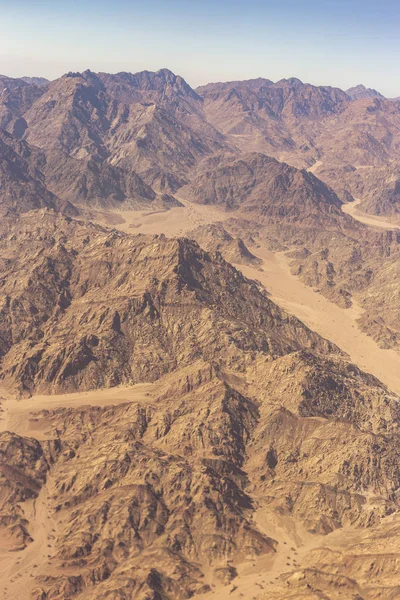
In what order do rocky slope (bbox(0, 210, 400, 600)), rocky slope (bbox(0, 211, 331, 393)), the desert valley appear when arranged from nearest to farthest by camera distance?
the desert valley, rocky slope (bbox(0, 210, 400, 600)), rocky slope (bbox(0, 211, 331, 393))

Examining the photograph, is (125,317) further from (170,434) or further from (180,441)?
(180,441)

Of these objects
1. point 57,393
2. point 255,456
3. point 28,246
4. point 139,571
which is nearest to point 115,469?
point 139,571

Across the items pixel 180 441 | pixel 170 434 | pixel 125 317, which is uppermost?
pixel 125 317

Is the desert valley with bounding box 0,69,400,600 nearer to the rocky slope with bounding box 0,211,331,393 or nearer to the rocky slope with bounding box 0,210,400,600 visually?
the rocky slope with bounding box 0,210,400,600

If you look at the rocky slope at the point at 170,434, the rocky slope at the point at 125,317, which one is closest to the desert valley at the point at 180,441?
the rocky slope at the point at 170,434

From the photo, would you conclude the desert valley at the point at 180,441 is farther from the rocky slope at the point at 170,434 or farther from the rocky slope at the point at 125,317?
the rocky slope at the point at 125,317

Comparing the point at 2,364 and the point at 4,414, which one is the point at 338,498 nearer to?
the point at 4,414

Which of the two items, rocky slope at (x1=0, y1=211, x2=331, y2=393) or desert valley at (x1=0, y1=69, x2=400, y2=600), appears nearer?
desert valley at (x1=0, y1=69, x2=400, y2=600)

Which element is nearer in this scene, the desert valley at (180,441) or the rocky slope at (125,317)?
the desert valley at (180,441)

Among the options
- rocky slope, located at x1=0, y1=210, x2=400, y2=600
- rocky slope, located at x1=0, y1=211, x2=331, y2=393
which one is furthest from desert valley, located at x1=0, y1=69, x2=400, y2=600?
rocky slope, located at x1=0, y1=211, x2=331, y2=393

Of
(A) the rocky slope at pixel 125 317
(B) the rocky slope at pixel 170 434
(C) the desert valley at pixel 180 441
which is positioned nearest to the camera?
A: (C) the desert valley at pixel 180 441

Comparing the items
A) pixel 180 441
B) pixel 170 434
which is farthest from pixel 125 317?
pixel 180 441
